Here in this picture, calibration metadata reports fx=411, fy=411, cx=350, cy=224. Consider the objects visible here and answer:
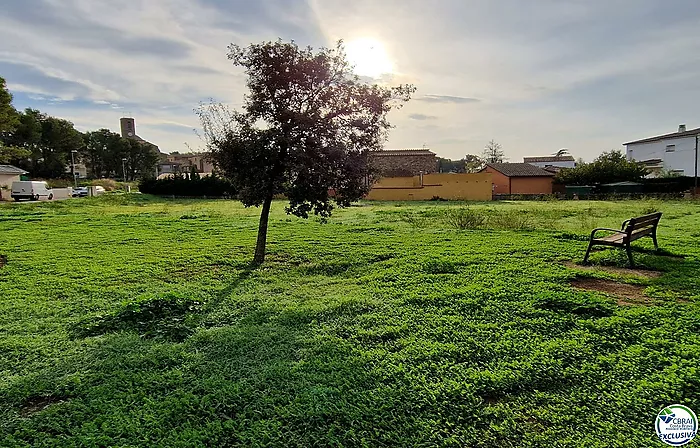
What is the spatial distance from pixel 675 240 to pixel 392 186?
26.1 metres

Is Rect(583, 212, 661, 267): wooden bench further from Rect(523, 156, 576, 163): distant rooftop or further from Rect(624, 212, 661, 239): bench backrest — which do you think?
Rect(523, 156, 576, 163): distant rooftop

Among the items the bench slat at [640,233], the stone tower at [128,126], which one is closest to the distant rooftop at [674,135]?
the bench slat at [640,233]

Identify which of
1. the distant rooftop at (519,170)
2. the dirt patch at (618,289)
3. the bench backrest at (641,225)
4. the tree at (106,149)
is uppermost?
the tree at (106,149)

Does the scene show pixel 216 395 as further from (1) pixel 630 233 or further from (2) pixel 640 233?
(2) pixel 640 233

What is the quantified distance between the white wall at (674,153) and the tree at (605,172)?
1229cm

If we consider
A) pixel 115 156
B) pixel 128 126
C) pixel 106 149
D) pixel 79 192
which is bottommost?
pixel 79 192

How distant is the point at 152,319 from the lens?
175 inches

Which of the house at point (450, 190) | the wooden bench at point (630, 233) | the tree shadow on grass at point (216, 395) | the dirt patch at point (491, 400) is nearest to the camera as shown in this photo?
the tree shadow on grass at point (216, 395)

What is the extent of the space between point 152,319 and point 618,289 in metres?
5.68

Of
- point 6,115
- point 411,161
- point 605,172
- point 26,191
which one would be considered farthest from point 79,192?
point 605,172

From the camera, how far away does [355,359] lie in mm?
3408

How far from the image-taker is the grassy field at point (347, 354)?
8.31 feet

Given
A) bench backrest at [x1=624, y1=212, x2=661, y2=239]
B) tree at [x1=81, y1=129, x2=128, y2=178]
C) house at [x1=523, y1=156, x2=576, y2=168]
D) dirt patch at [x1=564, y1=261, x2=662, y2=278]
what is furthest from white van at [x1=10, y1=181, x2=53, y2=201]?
house at [x1=523, y1=156, x2=576, y2=168]

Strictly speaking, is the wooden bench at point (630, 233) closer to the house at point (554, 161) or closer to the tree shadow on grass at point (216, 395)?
the tree shadow on grass at point (216, 395)
